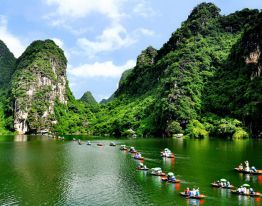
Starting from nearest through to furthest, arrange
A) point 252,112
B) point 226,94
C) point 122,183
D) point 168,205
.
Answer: point 168,205 < point 122,183 < point 252,112 < point 226,94

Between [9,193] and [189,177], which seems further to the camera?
[189,177]

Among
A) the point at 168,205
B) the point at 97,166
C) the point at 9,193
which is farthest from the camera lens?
the point at 97,166

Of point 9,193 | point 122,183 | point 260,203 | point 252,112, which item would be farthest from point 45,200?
point 252,112

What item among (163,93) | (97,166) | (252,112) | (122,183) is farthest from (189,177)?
(163,93)

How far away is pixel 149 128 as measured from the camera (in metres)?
168

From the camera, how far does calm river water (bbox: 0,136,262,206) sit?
44281mm

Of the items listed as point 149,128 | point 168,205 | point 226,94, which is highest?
point 226,94

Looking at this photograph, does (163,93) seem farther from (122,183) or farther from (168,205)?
(168,205)

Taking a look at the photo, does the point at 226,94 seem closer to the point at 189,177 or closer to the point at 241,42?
the point at 241,42

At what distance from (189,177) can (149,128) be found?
11135 cm

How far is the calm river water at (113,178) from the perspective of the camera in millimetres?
44281

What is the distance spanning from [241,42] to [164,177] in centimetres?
14202

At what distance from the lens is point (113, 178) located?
187 feet

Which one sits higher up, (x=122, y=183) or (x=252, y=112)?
(x=252, y=112)
